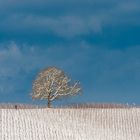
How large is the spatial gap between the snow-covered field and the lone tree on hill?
3875mm

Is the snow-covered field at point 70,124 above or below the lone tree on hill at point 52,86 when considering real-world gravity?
below

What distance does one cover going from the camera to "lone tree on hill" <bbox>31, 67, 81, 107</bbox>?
123 ft

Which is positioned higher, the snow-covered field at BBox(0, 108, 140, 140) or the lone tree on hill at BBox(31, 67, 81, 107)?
the lone tree on hill at BBox(31, 67, 81, 107)

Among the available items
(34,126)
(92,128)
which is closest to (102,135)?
(92,128)

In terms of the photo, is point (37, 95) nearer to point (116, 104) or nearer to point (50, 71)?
point (50, 71)

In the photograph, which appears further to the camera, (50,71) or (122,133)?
(50,71)

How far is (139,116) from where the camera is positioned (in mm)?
33750

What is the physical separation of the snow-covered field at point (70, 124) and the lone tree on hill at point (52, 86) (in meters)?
3.88

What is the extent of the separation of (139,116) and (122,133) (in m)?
2.55

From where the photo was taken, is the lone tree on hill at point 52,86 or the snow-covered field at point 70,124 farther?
the lone tree on hill at point 52,86

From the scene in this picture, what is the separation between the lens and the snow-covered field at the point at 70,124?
2975 cm

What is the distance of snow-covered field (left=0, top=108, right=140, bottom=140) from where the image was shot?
29.8m

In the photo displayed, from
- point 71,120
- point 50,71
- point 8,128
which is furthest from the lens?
point 50,71

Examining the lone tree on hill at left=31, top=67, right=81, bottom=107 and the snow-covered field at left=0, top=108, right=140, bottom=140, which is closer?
the snow-covered field at left=0, top=108, right=140, bottom=140
